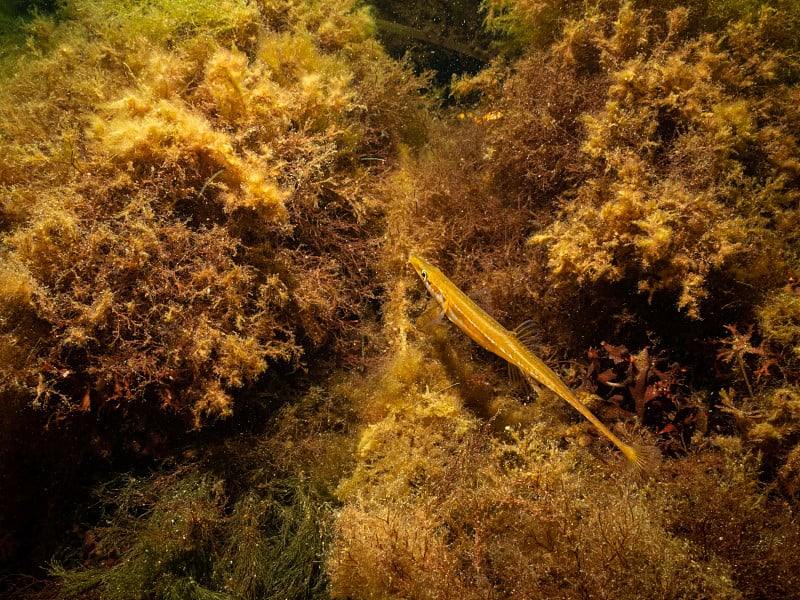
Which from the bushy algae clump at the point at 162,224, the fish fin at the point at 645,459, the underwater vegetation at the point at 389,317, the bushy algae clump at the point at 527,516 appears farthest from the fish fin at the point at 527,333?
the bushy algae clump at the point at 162,224

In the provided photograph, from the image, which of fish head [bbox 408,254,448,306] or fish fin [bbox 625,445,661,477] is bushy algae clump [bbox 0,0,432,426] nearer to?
fish head [bbox 408,254,448,306]

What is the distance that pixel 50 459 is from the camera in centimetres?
380

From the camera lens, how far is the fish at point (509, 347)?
3135 mm

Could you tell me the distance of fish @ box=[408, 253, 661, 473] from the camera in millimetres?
3135

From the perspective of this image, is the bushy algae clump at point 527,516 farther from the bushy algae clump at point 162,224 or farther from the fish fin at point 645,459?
the bushy algae clump at point 162,224

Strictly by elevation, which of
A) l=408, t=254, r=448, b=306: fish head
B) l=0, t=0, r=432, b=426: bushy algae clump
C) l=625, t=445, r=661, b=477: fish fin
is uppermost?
l=0, t=0, r=432, b=426: bushy algae clump

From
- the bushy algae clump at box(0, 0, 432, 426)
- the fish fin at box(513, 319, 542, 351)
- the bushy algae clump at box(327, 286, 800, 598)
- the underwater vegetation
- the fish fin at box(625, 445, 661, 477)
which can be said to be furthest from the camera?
the fish fin at box(513, 319, 542, 351)

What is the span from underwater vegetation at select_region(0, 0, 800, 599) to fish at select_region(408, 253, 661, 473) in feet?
0.64

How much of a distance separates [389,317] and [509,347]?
1513mm

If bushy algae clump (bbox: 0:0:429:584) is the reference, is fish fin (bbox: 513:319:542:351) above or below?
below

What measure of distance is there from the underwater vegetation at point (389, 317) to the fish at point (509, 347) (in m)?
0.20

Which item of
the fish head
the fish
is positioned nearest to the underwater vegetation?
the fish

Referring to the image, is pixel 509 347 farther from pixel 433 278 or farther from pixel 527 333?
pixel 433 278

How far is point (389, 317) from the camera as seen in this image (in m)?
4.41
